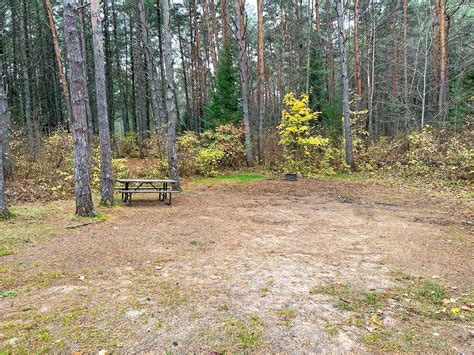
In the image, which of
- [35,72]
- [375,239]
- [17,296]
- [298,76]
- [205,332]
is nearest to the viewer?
[205,332]

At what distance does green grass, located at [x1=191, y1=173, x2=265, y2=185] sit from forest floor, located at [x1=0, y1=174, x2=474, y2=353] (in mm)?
5059

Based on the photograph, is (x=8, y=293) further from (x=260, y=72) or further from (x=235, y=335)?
(x=260, y=72)

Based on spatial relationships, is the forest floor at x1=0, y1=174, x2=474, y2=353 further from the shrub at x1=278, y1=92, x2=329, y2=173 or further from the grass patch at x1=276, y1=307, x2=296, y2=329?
the shrub at x1=278, y1=92, x2=329, y2=173

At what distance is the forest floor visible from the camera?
2480mm

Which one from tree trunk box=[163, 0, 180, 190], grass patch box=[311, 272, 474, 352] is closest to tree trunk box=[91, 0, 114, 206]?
tree trunk box=[163, 0, 180, 190]

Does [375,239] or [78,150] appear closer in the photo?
[375,239]

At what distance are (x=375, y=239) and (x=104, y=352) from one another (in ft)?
14.7

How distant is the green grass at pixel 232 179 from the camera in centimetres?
1206

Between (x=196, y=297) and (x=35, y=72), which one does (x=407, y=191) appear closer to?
(x=196, y=297)

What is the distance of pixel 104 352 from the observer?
7.37ft

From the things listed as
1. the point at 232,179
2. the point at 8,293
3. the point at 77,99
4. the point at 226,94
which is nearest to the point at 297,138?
the point at 232,179

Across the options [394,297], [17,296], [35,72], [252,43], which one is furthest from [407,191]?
[35,72]

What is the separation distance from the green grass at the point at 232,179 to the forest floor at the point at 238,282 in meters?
5.06

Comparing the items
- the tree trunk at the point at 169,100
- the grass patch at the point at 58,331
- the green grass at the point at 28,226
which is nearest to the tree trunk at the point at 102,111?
the green grass at the point at 28,226
